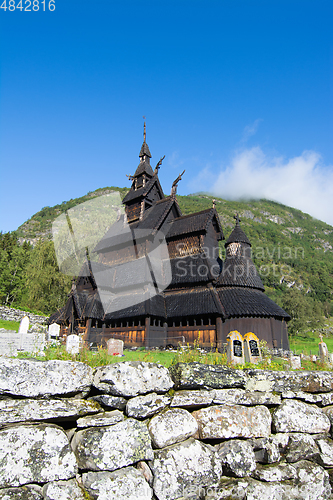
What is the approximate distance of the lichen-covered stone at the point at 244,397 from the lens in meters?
6.54

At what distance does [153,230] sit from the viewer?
26656 millimetres

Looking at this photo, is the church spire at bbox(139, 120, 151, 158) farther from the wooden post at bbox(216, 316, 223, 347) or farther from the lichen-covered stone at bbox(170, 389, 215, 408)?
the lichen-covered stone at bbox(170, 389, 215, 408)

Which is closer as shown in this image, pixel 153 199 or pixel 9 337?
pixel 9 337

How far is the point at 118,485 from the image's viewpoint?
16.7 feet

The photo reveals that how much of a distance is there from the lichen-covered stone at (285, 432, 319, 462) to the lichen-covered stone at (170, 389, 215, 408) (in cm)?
215

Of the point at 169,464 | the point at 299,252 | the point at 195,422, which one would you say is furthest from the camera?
the point at 299,252

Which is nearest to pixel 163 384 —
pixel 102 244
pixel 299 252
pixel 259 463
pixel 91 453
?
pixel 91 453

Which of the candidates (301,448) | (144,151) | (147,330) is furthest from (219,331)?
(144,151)

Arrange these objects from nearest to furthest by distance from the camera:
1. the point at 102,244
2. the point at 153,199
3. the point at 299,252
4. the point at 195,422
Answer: the point at 195,422, the point at 102,244, the point at 153,199, the point at 299,252

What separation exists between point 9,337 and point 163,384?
539 centimetres

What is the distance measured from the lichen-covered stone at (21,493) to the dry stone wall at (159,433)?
0.01 metres

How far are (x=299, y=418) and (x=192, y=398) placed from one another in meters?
2.77

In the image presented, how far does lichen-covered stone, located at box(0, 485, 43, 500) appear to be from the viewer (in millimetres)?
4531

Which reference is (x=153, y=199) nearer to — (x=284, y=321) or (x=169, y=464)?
(x=284, y=321)
